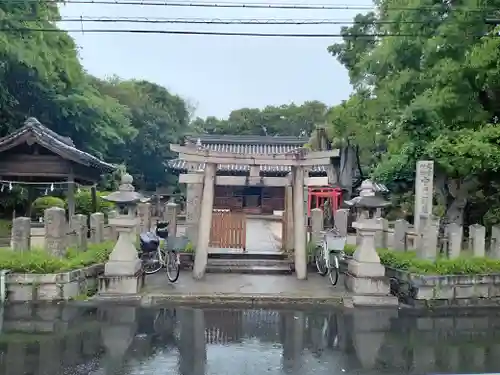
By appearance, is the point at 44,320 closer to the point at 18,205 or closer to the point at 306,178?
the point at 306,178

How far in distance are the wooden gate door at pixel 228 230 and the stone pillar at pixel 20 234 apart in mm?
5736

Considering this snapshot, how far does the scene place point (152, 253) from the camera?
44.7 ft

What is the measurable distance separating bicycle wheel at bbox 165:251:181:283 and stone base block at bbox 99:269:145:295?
4.99 ft

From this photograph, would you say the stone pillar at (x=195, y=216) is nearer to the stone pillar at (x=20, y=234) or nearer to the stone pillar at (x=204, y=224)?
the stone pillar at (x=204, y=224)

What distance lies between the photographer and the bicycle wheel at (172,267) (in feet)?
41.2

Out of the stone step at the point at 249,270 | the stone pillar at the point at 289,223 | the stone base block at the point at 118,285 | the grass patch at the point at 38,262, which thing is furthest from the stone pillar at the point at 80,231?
the stone pillar at the point at 289,223

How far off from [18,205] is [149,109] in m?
22.5

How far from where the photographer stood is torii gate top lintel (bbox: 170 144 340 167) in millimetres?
12906

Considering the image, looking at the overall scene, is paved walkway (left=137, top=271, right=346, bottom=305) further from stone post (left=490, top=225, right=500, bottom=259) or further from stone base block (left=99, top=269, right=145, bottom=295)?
stone post (left=490, top=225, right=500, bottom=259)

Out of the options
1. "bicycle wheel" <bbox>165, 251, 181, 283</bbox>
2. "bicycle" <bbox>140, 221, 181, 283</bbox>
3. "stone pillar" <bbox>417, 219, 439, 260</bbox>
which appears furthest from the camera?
"bicycle" <bbox>140, 221, 181, 283</bbox>

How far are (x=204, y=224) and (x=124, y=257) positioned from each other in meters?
2.54

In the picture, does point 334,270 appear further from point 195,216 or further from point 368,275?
point 195,216

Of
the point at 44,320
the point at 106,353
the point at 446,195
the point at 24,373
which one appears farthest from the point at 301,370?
the point at 446,195

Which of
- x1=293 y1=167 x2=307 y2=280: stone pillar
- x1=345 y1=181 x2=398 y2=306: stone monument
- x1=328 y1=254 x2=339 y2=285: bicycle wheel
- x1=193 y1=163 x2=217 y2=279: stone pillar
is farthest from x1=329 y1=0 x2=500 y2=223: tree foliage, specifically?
x1=193 y1=163 x2=217 y2=279: stone pillar
